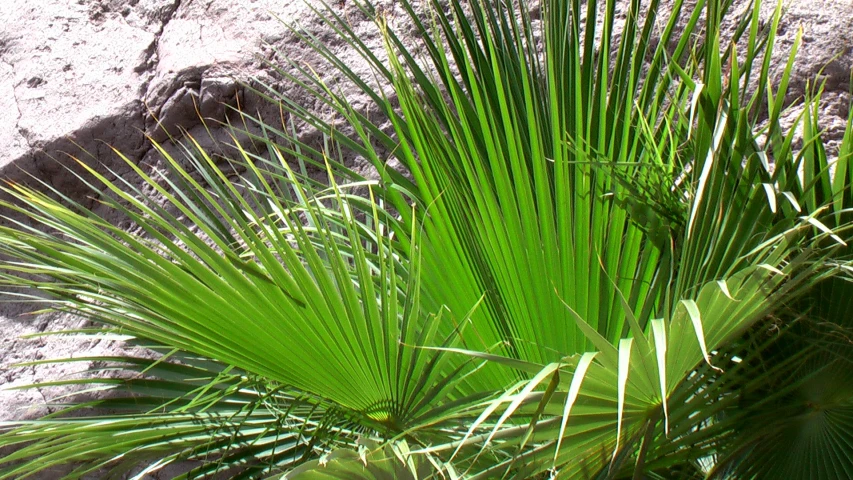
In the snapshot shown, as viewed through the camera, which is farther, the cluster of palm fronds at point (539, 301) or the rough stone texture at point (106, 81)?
the rough stone texture at point (106, 81)

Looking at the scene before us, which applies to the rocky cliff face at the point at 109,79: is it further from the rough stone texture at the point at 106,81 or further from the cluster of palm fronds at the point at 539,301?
the cluster of palm fronds at the point at 539,301

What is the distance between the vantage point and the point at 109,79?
86.6 inches

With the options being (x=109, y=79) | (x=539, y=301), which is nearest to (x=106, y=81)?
(x=109, y=79)

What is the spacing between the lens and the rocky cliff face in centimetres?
A: 203

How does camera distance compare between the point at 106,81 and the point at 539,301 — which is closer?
the point at 539,301

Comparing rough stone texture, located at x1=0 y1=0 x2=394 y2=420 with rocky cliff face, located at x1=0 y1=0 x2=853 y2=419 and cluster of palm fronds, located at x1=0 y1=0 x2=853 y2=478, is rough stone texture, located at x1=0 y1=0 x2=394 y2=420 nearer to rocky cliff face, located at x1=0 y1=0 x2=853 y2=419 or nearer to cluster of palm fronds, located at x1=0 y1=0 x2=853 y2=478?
rocky cliff face, located at x1=0 y1=0 x2=853 y2=419

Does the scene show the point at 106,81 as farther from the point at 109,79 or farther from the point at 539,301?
the point at 539,301

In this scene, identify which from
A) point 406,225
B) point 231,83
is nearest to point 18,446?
point 231,83

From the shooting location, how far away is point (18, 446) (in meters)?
1.88

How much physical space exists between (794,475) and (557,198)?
0.42m

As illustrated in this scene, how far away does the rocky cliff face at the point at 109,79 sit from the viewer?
80.0 inches

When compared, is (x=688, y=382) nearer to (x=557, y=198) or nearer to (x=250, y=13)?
(x=557, y=198)

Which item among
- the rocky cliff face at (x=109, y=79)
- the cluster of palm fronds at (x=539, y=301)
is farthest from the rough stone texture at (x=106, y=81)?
the cluster of palm fronds at (x=539, y=301)

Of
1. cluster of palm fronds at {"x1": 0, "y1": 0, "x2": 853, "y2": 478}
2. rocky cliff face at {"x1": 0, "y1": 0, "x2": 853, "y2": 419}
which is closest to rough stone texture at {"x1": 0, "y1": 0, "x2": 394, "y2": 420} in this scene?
rocky cliff face at {"x1": 0, "y1": 0, "x2": 853, "y2": 419}
